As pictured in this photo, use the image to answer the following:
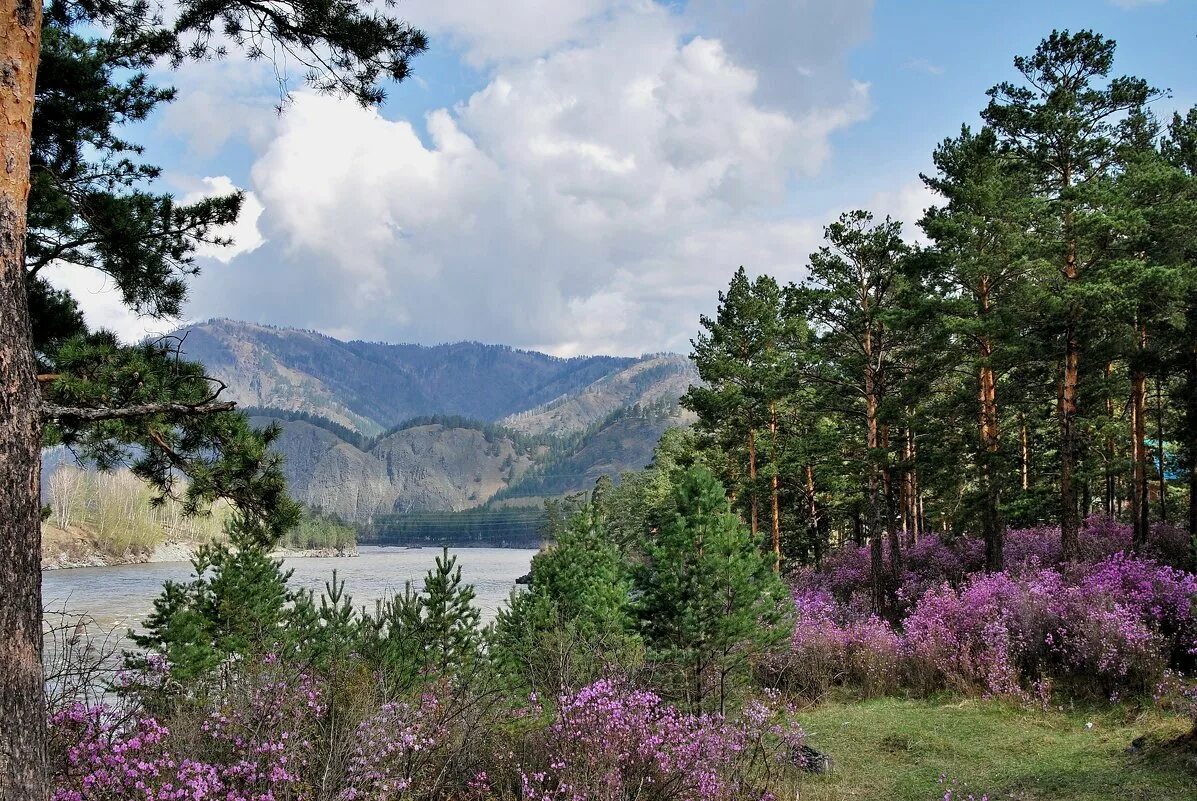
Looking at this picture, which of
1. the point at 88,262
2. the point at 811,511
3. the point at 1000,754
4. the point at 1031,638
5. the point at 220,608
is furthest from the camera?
the point at 811,511

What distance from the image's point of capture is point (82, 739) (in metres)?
4.03

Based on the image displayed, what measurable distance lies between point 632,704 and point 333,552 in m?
187

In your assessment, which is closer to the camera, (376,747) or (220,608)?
(376,747)

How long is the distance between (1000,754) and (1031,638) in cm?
376

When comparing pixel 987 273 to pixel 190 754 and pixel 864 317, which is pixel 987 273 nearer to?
pixel 864 317

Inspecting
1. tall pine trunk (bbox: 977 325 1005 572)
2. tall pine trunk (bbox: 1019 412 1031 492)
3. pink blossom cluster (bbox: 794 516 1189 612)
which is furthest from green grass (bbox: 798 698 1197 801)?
tall pine trunk (bbox: 1019 412 1031 492)

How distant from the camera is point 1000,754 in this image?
8844mm

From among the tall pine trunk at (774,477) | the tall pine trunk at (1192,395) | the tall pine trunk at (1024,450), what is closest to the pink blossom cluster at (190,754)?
the tall pine trunk at (1192,395)

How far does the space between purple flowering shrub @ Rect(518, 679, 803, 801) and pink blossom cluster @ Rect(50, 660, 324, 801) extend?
4.93ft

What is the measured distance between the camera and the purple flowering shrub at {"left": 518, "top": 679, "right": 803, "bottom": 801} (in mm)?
5121

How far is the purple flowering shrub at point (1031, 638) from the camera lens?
10.6m

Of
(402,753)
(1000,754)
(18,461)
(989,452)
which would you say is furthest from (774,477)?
(18,461)

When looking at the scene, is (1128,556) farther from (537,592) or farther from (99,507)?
(99,507)

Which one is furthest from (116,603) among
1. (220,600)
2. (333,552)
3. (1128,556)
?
(333,552)
